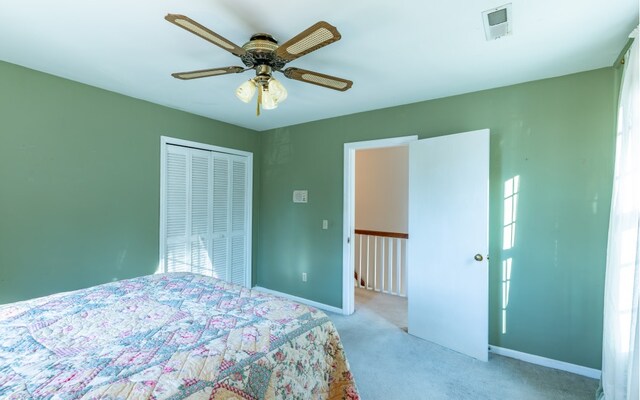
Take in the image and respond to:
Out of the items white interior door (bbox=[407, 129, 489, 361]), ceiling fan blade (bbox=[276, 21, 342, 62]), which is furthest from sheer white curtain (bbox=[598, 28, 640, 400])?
ceiling fan blade (bbox=[276, 21, 342, 62])

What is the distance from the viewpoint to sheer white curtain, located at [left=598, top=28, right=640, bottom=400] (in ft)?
5.00

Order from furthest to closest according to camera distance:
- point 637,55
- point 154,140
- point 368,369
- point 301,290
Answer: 1. point 301,290
2. point 154,140
3. point 368,369
4. point 637,55

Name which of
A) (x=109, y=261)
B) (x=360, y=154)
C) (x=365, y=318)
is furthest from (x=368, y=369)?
(x=360, y=154)

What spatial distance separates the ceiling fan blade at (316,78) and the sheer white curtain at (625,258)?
5.16ft

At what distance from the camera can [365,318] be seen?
3395mm

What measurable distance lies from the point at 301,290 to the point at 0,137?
3.23 meters

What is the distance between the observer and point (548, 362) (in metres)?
2.40

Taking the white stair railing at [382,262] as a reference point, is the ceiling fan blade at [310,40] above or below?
above

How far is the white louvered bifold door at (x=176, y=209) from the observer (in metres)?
3.21

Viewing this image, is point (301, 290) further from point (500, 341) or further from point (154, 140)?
point (154, 140)

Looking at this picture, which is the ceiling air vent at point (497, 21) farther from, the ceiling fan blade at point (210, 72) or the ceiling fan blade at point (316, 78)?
the ceiling fan blade at point (210, 72)

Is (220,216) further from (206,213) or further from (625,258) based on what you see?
(625,258)

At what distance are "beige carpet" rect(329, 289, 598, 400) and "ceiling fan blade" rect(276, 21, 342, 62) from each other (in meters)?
2.24

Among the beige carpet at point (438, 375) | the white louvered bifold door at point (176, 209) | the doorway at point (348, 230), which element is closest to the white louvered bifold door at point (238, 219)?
the white louvered bifold door at point (176, 209)
